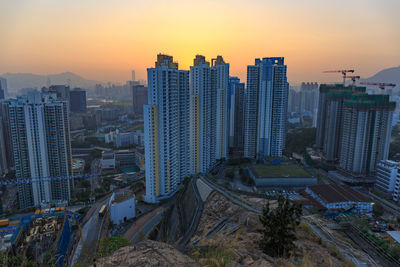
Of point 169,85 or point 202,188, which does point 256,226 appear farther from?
point 169,85

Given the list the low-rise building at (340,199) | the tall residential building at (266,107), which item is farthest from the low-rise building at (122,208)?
the tall residential building at (266,107)

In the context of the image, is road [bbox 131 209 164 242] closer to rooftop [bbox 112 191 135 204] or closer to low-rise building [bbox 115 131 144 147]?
rooftop [bbox 112 191 135 204]

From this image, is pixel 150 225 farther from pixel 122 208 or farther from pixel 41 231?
pixel 41 231

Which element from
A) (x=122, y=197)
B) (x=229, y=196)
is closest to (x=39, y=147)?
(x=122, y=197)

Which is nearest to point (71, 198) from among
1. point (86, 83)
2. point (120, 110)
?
point (120, 110)

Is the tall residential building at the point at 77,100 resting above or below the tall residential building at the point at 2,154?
above

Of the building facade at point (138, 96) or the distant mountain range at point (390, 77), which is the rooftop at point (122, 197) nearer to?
the building facade at point (138, 96)
